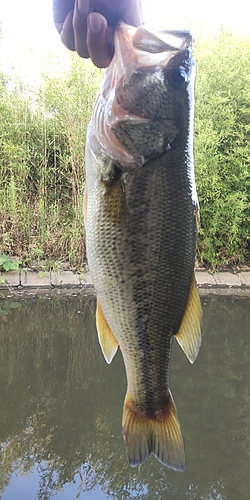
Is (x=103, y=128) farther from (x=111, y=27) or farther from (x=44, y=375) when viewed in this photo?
(x=44, y=375)

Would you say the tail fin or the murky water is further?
the murky water

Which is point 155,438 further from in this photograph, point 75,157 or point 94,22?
point 75,157

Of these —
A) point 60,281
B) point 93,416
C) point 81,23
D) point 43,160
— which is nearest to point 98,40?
point 81,23

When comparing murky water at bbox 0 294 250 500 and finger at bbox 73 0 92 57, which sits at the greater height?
finger at bbox 73 0 92 57

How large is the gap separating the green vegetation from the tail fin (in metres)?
4.83

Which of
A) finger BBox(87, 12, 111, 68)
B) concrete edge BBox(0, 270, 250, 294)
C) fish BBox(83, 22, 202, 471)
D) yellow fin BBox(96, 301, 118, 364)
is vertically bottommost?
concrete edge BBox(0, 270, 250, 294)

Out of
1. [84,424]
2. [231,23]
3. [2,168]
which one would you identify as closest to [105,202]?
[84,424]

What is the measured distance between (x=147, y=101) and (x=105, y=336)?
67 centimetres

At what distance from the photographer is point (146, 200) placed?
1.15 metres

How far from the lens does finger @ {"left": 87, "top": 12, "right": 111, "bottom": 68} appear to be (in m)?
1.07

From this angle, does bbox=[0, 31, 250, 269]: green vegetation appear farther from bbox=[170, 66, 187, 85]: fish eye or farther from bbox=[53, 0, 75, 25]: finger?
bbox=[170, 66, 187, 85]: fish eye

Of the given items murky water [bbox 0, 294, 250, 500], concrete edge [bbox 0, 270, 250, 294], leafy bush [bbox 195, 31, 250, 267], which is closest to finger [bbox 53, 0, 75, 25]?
murky water [bbox 0, 294, 250, 500]

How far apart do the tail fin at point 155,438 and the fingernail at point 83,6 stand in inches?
43.1

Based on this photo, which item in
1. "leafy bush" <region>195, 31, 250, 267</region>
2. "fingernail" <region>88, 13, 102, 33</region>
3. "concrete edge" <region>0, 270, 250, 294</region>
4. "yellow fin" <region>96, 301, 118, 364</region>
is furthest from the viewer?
"leafy bush" <region>195, 31, 250, 267</region>
